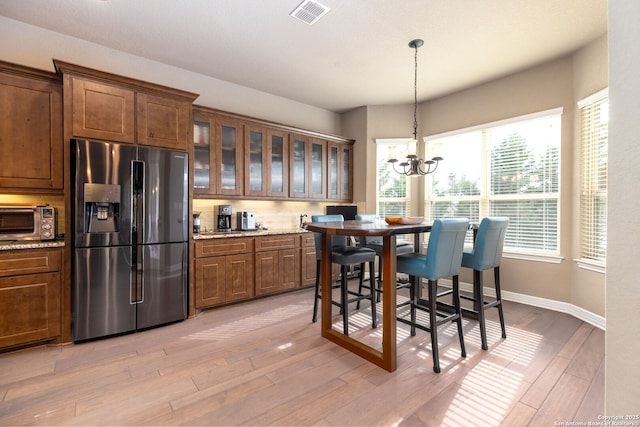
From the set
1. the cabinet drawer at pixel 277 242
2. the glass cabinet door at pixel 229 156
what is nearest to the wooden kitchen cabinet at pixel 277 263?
the cabinet drawer at pixel 277 242

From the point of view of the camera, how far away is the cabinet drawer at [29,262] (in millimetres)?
2363

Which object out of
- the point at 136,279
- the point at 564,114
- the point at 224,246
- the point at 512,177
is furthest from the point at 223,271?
the point at 564,114

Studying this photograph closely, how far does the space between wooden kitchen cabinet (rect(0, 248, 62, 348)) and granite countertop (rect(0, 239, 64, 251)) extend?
4cm

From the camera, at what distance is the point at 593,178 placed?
3135 millimetres

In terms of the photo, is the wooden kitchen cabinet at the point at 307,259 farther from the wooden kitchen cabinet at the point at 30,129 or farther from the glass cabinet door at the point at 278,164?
the wooden kitchen cabinet at the point at 30,129

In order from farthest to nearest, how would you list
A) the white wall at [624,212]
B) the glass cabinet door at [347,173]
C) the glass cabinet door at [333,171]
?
the glass cabinet door at [347,173], the glass cabinet door at [333,171], the white wall at [624,212]

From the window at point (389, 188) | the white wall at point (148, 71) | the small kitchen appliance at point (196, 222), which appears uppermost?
the white wall at point (148, 71)

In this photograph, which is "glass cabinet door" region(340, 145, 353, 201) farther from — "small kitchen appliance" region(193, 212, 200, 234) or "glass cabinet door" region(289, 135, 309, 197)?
"small kitchen appliance" region(193, 212, 200, 234)

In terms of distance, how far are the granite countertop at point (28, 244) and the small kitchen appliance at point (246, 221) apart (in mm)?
1894

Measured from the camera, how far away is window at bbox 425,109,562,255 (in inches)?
142

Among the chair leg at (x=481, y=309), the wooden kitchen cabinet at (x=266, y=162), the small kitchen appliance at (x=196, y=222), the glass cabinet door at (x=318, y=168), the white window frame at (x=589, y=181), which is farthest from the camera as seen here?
the glass cabinet door at (x=318, y=168)

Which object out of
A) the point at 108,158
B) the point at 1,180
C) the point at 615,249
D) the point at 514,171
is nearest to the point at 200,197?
the point at 108,158

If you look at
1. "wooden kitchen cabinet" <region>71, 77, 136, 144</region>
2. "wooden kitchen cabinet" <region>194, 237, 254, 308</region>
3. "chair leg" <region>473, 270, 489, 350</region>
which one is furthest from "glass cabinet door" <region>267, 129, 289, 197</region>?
"chair leg" <region>473, 270, 489, 350</region>

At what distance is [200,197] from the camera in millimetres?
3688
